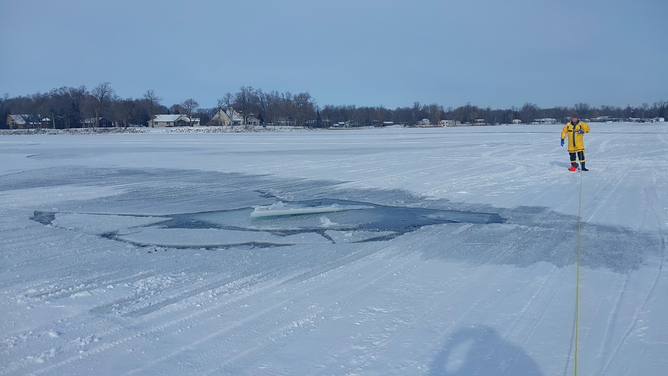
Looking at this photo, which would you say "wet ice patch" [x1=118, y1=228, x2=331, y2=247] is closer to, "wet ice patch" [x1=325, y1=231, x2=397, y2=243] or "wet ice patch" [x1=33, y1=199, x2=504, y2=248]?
"wet ice patch" [x1=33, y1=199, x2=504, y2=248]

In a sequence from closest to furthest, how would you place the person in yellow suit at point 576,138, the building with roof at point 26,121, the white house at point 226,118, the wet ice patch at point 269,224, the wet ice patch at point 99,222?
1. the wet ice patch at point 269,224
2. the wet ice patch at point 99,222
3. the person in yellow suit at point 576,138
4. the building with roof at point 26,121
5. the white house at point 226,118

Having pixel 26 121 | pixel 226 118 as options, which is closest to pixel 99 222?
pixel 26 121

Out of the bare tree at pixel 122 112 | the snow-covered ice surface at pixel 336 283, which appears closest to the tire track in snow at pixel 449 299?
the snow-covered ice surface at pixel 336 283

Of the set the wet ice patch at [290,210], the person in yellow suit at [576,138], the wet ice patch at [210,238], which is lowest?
the wet ice patch at [210,238]

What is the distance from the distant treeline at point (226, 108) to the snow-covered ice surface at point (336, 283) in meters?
87.4

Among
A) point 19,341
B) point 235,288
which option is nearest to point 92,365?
point 19,341

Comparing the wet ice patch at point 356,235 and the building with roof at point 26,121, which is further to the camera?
the building with roof at point 26,121

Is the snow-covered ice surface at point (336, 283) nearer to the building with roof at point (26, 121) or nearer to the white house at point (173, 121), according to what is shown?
the building with roof at point (26, 121)

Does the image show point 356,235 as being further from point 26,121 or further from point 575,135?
point 26,121

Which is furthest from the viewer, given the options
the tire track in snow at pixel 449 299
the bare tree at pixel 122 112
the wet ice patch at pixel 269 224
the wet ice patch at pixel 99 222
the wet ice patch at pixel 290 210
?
the bare tree at pixel 122 112

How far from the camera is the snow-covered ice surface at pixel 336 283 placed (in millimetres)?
3666

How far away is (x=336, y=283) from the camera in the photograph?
17.2 feet

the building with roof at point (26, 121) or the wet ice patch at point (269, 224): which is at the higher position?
the building with roof at point (26, 121)

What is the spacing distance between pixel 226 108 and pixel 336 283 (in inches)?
4291
